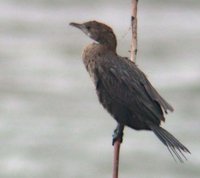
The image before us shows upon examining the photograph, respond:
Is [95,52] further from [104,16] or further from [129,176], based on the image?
[104,16]

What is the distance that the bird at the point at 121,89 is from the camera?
502cm

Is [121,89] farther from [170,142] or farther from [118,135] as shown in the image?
[170,142]

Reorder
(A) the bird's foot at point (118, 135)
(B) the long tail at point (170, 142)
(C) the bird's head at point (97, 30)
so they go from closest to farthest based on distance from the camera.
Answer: (B) the long tail at point (170, 142) < (A) the bird's foot at point (118, 135) < (C) the bird's head at point (97, 30)

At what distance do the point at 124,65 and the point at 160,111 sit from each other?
29cm

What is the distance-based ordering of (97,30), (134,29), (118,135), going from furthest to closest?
1. (97,30)
2. (118,135)
3. (134,29)

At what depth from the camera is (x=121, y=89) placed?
5082 mm

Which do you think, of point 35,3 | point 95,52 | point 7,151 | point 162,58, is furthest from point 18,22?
point 95,52

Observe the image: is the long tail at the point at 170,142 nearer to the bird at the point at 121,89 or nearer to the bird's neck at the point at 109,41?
the bird at the point at 121,89

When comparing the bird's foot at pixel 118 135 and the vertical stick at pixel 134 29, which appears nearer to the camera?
the vertical stick at pixel 134 29

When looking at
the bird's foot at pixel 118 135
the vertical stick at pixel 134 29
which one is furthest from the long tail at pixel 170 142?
the vertical stick at pixel 134 29

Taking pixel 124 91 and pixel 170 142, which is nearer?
pixel 170 142

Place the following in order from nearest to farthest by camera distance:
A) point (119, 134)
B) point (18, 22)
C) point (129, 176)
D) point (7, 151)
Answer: point (119, 134) → point (129, 176) → point (7, 151) → point (18, 22)

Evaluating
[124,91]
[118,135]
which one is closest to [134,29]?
[124,91]

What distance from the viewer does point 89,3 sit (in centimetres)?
1709
